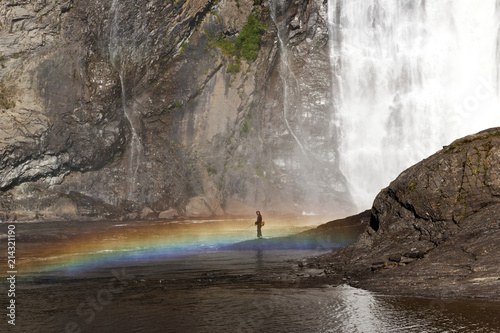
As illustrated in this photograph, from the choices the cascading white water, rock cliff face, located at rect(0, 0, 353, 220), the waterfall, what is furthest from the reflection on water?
the cascading white water

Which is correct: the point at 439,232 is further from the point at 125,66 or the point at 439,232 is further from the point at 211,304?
the point at 125,66

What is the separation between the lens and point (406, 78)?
49406mm

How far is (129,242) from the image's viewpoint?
2745 centimetres

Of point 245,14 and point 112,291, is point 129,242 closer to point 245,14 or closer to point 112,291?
point 112,291

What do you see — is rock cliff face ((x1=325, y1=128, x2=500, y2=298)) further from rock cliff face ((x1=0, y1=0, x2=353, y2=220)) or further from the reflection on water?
rock cliff face ((x1=0, y1=0, x2=353, y2=220))

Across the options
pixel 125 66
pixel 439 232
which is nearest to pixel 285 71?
pixel 125 66

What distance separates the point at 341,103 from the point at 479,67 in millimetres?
12533

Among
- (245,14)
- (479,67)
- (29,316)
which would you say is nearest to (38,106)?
(245,14)

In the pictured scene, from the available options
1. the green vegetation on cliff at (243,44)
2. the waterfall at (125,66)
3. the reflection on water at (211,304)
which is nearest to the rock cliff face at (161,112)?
the waterfall at (125,66)

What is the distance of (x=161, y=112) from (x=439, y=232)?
34.5m

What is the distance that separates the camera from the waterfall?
148 ft

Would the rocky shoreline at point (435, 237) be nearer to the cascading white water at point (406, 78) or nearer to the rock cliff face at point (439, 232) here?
the rock cliff face at point (439, 232)

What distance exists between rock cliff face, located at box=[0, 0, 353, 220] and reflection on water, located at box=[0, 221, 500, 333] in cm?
2450

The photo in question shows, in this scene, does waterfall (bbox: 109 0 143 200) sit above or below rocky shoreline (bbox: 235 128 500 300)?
above
